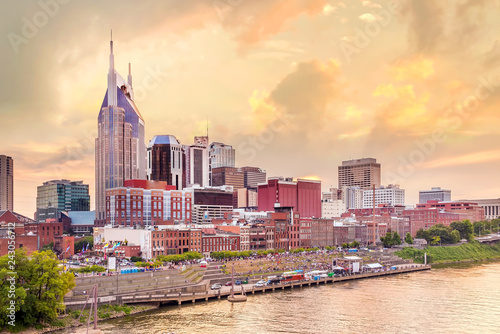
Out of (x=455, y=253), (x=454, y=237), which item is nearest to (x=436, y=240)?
(x=454, y=237)

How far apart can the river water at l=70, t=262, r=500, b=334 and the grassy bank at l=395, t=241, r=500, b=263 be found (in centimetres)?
5183

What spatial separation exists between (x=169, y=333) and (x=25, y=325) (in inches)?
711

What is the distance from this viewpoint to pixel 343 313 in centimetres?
8262

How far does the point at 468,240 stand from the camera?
19988 cm

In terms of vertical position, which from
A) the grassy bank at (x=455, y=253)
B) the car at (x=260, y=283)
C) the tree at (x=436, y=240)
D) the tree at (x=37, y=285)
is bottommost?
the grassy bank at (x=455, y=253)

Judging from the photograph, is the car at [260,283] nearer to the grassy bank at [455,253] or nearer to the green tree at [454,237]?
the grassy bank at [455,253]

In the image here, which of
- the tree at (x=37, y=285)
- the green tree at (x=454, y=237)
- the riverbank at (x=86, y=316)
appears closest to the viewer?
the tree at (x=37, y=285)

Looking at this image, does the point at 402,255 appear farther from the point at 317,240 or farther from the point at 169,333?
the point at 169,333

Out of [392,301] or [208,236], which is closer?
[392,301]

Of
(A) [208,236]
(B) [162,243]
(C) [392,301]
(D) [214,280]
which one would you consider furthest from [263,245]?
(C) [392,301]

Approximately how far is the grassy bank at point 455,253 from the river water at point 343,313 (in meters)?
51.8

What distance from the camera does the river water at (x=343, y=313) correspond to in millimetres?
72438

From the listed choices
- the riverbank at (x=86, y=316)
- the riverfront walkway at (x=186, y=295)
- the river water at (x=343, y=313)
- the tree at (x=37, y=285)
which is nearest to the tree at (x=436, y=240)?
the river water at (x=343, y=313)

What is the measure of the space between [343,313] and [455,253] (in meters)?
107
